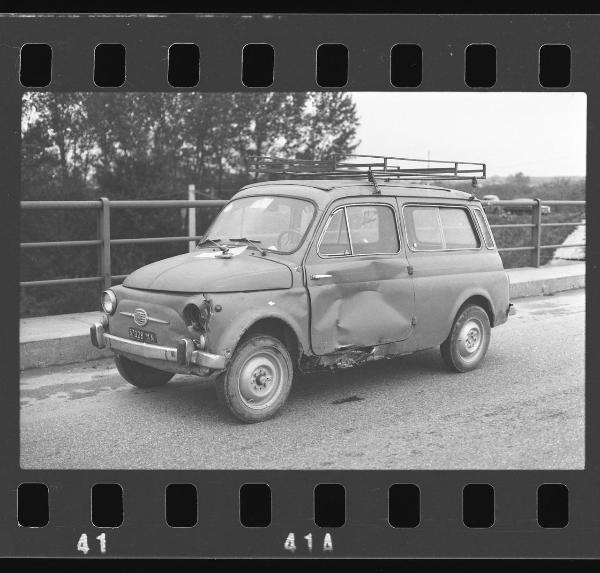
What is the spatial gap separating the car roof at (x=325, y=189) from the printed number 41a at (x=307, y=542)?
2.86 meters

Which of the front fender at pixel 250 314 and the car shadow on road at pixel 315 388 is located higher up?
the front fender at pixel 250 314

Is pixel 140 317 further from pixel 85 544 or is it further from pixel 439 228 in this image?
pixel 439 228

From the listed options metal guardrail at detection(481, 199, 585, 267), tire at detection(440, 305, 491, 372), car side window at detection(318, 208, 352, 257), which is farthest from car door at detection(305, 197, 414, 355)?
metal guardrail at detection(481, 199, 585, 267)

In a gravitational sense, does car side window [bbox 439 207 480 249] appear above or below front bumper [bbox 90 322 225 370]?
above

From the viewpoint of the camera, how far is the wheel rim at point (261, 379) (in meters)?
5.48

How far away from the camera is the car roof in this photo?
624cm

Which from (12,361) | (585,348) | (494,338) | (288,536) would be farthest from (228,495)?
(494,338)

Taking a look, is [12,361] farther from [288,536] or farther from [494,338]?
[494,338]

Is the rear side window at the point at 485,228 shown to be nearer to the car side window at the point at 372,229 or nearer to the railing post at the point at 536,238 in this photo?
the car side window at the point at 372,229

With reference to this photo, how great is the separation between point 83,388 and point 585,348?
3.53m

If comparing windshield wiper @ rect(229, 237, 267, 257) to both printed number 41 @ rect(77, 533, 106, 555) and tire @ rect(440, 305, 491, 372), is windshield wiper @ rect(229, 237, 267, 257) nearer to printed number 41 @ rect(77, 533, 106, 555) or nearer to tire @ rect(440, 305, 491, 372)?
tire @ rect(440, 305, 491, 372)

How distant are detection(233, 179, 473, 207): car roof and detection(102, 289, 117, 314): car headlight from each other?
4.42 ft

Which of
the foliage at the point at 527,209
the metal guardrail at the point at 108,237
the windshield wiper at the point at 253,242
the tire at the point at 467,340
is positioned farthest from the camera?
the metal guardrail at the point at 108,237

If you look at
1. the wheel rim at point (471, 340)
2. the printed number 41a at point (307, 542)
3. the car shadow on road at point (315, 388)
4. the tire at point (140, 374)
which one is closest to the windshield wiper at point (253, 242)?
the car shadow on road at point (315, 388)
